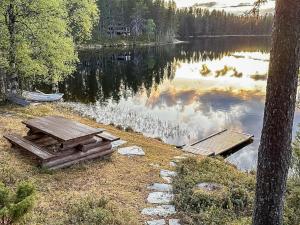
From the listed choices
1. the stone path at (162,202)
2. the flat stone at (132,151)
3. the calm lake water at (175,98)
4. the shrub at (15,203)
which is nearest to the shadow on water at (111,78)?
the calm lake water at (175,98)

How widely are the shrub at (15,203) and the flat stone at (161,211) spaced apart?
3533 millimetres

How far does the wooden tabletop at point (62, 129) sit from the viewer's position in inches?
440

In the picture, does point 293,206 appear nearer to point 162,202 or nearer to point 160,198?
point 162,202

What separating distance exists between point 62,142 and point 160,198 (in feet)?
11.6

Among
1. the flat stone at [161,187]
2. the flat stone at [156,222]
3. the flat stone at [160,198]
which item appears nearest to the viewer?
the flat stone at [156,222]

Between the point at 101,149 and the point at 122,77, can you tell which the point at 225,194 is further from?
the point at 122,77

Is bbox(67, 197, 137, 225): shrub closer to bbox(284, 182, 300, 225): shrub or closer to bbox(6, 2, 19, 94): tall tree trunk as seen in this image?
bbox(284, 182, 300, 225): shrub

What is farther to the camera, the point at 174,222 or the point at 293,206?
the point at 293,206

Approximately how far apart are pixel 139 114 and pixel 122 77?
19617mm

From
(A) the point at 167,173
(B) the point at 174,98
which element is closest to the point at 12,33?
(A) the point at 167,173

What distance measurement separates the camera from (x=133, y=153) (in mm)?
13984

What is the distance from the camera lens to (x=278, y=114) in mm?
5543


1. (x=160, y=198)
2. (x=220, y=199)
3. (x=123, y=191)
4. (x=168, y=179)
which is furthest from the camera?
(x=168, y=179)

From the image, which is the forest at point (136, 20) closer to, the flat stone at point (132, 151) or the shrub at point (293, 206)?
the flat stone at point (132, 151)
